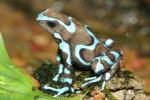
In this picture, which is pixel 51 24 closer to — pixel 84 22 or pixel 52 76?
pixel 52 76

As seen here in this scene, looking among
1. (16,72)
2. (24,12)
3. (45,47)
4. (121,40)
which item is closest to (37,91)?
(16,72)

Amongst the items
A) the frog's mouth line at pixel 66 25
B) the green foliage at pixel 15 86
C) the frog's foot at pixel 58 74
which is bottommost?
the green foliage at pixel 15 86

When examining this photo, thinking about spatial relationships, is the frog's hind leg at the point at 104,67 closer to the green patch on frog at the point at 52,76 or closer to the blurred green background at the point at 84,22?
the green patch on frog at the point at 52,76

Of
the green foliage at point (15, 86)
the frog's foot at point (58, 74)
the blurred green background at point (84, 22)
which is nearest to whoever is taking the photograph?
the green foliage at point (15, 86)

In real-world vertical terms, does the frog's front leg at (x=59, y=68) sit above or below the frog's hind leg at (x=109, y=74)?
above

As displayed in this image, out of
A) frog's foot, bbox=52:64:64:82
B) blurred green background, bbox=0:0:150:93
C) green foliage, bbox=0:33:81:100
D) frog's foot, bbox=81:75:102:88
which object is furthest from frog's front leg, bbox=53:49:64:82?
blurred green background, bbox=0:0:150:93

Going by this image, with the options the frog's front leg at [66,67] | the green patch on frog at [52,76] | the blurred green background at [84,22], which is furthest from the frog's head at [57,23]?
the blurred green background at [84,22]

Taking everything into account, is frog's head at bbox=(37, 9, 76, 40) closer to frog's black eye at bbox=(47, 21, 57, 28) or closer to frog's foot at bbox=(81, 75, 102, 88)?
frog's black eye at bbox=(47, 21, 57, 28)
